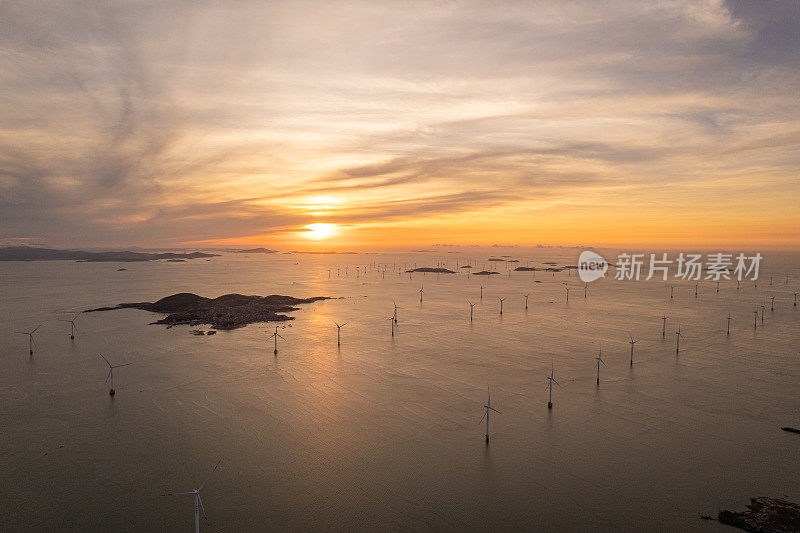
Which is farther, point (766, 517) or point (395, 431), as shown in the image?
point (395, 431)

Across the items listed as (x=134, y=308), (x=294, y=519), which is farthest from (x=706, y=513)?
(x=134, y=308)

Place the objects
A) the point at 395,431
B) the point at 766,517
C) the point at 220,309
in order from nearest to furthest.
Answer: the point at 766,517
the point at 395,431
the point at 220,309

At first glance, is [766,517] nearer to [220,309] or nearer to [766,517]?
[766,517]

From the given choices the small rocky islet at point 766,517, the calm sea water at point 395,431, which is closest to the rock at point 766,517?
the small rocky islet at point 766,517

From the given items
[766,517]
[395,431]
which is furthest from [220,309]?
[766,517]

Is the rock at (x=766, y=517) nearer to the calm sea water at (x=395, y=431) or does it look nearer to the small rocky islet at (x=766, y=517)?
the small rocky islet at (x=766, y=517)

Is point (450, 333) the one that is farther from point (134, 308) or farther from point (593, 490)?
point (134, 308)

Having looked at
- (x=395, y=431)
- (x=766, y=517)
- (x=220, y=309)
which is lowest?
(x=395, y=431)
